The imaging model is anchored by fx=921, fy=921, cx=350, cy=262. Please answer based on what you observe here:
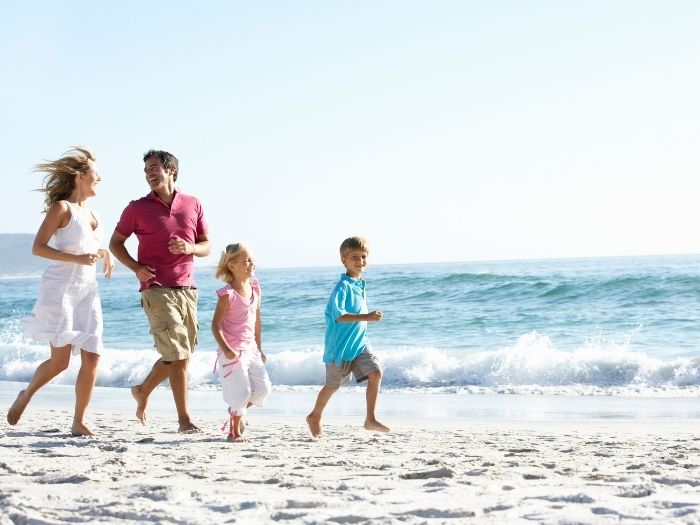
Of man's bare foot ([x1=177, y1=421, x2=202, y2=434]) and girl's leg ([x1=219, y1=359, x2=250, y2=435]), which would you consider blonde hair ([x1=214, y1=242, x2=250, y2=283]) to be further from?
man's bare foot ([x1=177, y1=421, x2=202, y2=434])

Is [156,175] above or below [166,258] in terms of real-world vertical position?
above

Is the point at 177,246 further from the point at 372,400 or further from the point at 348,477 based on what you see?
the point at 348,477

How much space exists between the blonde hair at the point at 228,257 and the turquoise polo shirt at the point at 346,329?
0.65 metres

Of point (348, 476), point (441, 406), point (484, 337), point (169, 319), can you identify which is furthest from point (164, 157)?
point (484, 337)

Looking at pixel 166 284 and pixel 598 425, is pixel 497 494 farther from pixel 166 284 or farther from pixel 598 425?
pixel 598 425

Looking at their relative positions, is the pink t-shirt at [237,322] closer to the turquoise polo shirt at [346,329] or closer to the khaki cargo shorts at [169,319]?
the khaki cargo shorts at [169,319]

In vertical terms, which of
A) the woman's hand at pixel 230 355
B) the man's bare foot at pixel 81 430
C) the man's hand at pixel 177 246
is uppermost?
the man's hand at pixel 177 246

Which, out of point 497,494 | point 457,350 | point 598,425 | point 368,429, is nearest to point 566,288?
point 457,350

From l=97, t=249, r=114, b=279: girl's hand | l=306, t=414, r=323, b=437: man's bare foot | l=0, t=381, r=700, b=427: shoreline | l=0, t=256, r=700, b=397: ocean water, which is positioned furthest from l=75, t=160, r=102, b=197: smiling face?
l=0, t=256, r=700, b=397: ocean water

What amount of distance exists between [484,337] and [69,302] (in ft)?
39.4

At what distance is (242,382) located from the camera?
17.7 ft

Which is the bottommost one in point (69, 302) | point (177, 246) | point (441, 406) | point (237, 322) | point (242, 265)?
point (441, 406)

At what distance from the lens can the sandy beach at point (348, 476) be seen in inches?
126

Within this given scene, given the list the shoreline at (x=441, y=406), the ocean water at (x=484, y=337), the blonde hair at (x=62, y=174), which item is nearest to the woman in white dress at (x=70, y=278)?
the blonde hair at (x=62, y=174)
